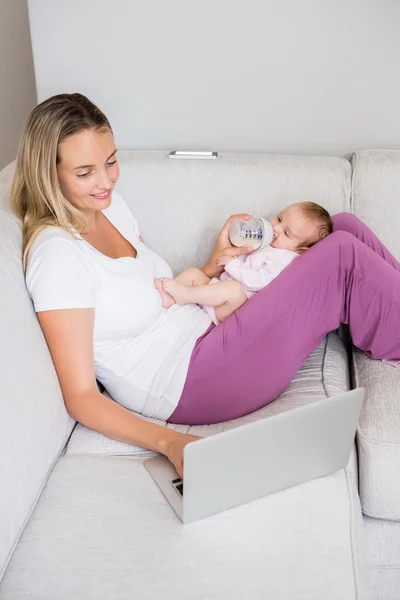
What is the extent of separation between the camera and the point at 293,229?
1997 mm

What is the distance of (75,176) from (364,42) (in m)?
1.15

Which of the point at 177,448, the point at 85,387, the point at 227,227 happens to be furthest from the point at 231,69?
the point at 177,448

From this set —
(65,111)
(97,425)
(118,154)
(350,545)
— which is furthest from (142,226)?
(350,545)

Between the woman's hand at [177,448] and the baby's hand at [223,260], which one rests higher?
the baby's hand at [223,260]

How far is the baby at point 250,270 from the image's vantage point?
1.86 m

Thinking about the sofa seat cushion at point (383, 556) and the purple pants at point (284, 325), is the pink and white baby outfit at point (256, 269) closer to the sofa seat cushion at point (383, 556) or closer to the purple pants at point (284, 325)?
the purple pants at point (284, 325)

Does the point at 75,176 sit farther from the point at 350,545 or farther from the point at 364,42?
the point at 364,42

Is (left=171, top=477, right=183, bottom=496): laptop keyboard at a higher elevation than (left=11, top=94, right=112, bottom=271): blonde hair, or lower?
lower

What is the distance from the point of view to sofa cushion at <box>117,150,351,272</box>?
2184 millimetres

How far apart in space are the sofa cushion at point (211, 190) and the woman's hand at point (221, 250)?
125 millimetres

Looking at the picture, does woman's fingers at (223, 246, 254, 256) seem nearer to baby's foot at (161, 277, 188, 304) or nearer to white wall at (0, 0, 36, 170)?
baby's foot at (161, 277, 188, 304)

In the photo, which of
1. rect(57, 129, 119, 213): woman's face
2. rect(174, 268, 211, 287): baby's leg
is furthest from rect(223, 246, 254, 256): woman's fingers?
rect(57, 129, 119, 213): woman's face

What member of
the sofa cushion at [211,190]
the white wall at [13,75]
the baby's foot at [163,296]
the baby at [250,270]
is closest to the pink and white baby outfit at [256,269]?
the baby at [250,270]

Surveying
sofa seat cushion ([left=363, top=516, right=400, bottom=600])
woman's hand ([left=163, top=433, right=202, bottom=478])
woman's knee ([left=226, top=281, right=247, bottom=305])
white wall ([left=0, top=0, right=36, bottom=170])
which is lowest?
sofa seat cushion ([left=363, top=516, right=400, bottom=600])
